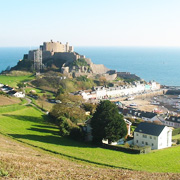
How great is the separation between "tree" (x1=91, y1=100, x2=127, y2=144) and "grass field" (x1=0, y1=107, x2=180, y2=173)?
128 cm

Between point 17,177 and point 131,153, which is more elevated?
point 17,177

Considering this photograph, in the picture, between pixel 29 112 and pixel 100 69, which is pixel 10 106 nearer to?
pixel 29 112

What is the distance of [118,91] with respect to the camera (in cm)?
6475

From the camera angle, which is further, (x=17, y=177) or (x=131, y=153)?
(x=131, y=153)

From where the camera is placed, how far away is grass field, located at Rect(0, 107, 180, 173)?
19.3 meters

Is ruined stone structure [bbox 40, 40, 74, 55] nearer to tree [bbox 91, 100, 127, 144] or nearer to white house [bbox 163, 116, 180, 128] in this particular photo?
white house [bbox 163, 116, 180, 128]

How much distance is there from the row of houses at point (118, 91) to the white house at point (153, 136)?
2944 cm

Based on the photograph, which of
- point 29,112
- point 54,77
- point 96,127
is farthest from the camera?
point 54,77

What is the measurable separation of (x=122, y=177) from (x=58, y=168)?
9.52ft

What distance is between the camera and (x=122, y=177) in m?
13.7

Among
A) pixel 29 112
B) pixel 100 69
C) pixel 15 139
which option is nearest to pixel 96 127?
pixel 15 139

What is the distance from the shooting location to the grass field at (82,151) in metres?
19.3

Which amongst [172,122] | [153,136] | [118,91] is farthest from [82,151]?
[118,91]

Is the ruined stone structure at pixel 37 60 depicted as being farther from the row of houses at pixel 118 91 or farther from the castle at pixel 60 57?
the row of houses at pixel 118 91
